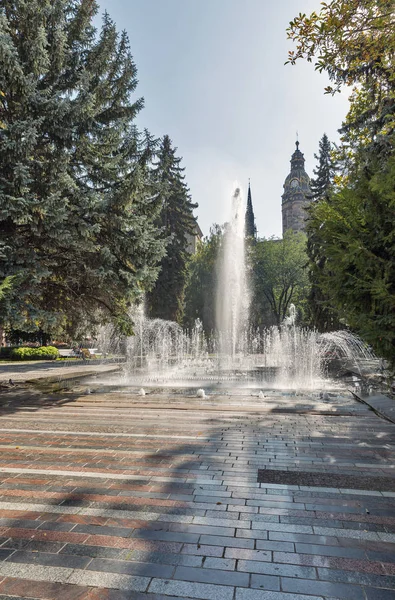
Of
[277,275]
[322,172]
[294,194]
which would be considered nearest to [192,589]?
[322,172]

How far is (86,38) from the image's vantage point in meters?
11.0

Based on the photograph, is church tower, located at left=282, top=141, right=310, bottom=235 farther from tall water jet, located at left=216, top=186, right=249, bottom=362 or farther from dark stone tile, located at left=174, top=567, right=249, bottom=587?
dark stone tile, located at left=174, top=567, right=249, bottom=587

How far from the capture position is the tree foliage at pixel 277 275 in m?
37.7

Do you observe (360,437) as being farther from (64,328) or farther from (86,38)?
(86,38)

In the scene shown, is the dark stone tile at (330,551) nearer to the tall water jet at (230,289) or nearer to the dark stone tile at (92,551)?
the dark stone tile at (92,551)

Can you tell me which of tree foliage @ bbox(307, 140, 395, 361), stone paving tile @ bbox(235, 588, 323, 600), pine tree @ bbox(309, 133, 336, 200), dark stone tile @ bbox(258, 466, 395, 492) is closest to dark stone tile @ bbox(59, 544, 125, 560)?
stone paving tile @ bbox(235, 588, 323, 600)

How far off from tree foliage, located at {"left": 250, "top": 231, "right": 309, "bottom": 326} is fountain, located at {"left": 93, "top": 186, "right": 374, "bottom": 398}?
167 cm

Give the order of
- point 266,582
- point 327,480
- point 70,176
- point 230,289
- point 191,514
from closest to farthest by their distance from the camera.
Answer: point 266,582 < point 191,514 < point 327,480 < point 70,176 < point 230,289

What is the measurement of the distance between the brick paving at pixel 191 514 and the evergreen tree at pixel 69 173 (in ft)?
15.5

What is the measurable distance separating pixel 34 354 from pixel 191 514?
2092 cm

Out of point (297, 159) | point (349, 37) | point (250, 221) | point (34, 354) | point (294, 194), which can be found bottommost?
point (34, 354)

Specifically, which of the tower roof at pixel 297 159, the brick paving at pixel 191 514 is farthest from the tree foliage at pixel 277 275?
the tower roof at pixel 297 159

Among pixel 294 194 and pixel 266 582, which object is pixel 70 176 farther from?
pixel 294 194

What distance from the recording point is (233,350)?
25.2 meters
